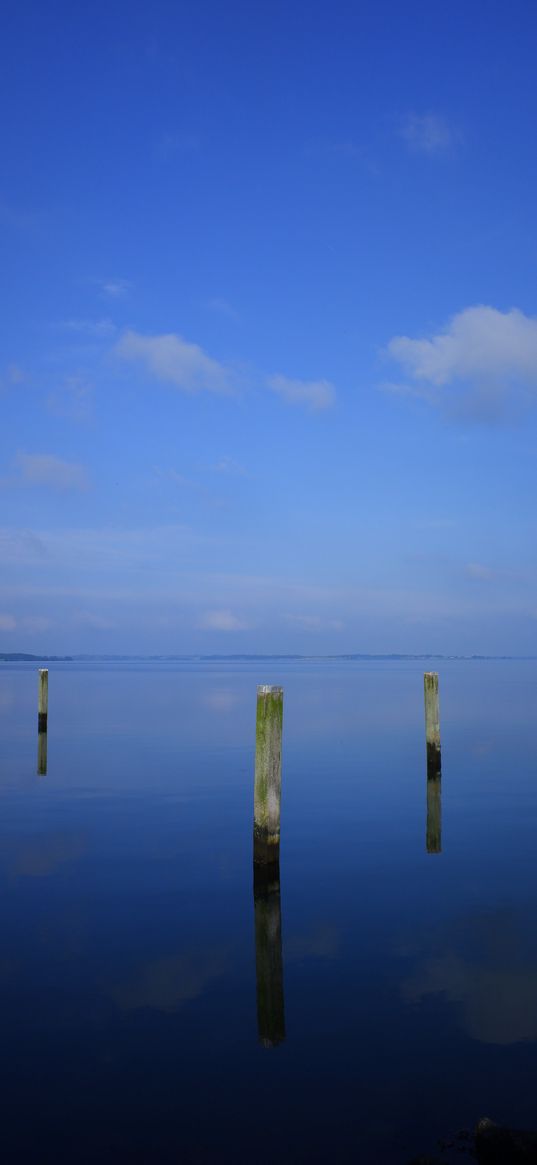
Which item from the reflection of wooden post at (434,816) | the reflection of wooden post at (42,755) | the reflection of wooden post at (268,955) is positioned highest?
the reflection of wooden post at (42,755)

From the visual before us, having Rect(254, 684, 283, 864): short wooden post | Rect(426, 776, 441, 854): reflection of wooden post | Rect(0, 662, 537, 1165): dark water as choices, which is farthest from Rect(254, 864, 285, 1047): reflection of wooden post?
Rect(426, 776, 441, 854): reflection of wooden post

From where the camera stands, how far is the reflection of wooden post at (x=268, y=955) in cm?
692

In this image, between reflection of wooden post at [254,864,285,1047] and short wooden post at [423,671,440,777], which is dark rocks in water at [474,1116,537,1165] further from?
short wooden post at [423,671,440,777]

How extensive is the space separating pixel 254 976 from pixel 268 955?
2.04 ft

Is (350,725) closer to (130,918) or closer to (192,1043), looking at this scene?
(130,918)

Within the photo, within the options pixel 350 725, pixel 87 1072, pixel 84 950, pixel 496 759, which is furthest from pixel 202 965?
pixel 350 725

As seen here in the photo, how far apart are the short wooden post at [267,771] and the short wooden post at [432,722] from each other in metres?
10.7

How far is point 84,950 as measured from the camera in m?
8.80

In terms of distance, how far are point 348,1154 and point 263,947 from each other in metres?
3.94

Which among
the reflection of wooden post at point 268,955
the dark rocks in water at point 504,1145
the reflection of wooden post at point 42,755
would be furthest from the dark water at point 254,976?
the reflection of wooden post at point 42,755

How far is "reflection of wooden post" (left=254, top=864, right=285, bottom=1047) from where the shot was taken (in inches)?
272

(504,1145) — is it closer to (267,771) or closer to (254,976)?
(254,976)

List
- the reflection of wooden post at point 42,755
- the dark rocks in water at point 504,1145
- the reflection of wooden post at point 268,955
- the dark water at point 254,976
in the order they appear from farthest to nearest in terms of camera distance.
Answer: the reflection of wooden post at point 42,755 < the reflection of wooden post at point 268,955 < the dark water at point 254,976 < the dark rocks in water at point 504,1145

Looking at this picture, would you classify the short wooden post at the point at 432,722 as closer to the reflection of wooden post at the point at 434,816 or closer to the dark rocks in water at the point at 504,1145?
the reflection of wooden post at the point at 434,816
